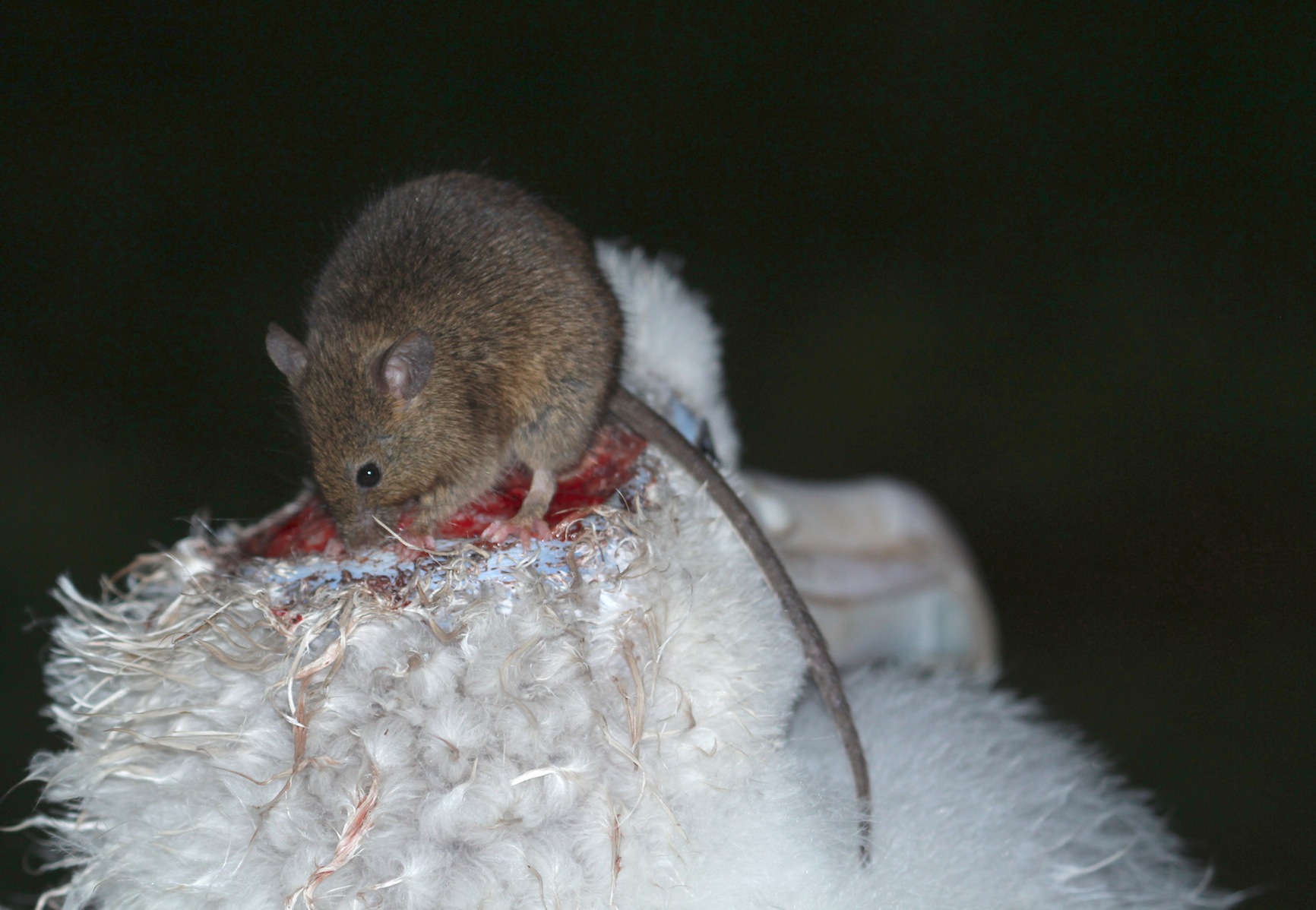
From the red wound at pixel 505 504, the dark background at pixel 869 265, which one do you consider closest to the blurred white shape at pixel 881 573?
the red wound at pixel 505 504

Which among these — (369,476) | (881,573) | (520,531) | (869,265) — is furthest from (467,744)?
(869,265)

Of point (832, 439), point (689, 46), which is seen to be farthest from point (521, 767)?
point (689, 46)

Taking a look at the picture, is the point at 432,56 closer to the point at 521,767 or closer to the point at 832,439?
the point at 832,439

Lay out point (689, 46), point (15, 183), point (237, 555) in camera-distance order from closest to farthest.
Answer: point (237, 555)
point (15, 183)
point (689, 46)

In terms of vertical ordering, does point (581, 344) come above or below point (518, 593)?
above

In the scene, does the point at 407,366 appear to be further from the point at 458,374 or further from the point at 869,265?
the point at 869,265

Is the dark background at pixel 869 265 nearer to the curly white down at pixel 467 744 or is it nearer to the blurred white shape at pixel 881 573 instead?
the blurred white shape at pixel 881 573

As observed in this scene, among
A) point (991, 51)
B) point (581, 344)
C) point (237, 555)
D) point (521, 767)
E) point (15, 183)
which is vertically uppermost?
point (991, 51)
